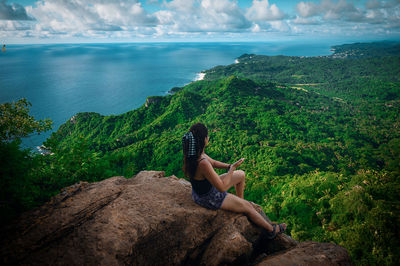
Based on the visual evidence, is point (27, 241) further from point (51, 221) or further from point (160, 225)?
point (160, 225)

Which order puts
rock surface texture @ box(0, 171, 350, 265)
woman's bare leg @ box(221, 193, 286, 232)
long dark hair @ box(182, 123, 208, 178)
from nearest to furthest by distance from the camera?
rock surface texture @ box(0, 171, 350, 265), long dark hair @ box(182, 123, 208, 178), woman's bare leg @ box(221, 193, 286, 232)

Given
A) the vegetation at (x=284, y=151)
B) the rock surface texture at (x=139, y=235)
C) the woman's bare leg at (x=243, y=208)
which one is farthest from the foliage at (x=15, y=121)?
the woman's bare leg at (x=243, y=208)

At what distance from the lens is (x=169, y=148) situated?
4422 centimetres

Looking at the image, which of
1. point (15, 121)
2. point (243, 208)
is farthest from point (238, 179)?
point (15, 121)

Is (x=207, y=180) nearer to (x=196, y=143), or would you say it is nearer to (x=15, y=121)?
(x=196, y=143)

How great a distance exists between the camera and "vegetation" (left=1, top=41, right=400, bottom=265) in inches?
291

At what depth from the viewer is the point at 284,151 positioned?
139ft

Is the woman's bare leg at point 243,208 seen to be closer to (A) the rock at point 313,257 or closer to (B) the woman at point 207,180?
(B) the woman at point 207,180

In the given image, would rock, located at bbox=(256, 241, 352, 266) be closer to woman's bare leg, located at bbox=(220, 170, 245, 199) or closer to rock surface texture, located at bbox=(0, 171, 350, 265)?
rock surface texture, located at bbox=(0, 171, 350, 265)

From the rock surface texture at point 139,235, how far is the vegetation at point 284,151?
101 centimetres

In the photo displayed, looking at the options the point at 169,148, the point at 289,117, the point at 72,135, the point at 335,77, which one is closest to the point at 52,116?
the point at 72,135

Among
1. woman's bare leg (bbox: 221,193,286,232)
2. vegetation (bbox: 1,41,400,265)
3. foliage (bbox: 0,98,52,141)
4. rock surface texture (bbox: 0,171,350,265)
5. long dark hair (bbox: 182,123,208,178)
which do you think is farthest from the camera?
foliage (bbox: 0,98,52,141)

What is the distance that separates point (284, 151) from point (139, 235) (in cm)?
4234

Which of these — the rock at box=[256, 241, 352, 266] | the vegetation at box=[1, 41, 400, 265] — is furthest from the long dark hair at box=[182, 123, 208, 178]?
the vegetation at box=[1, 41, 400, 265]
